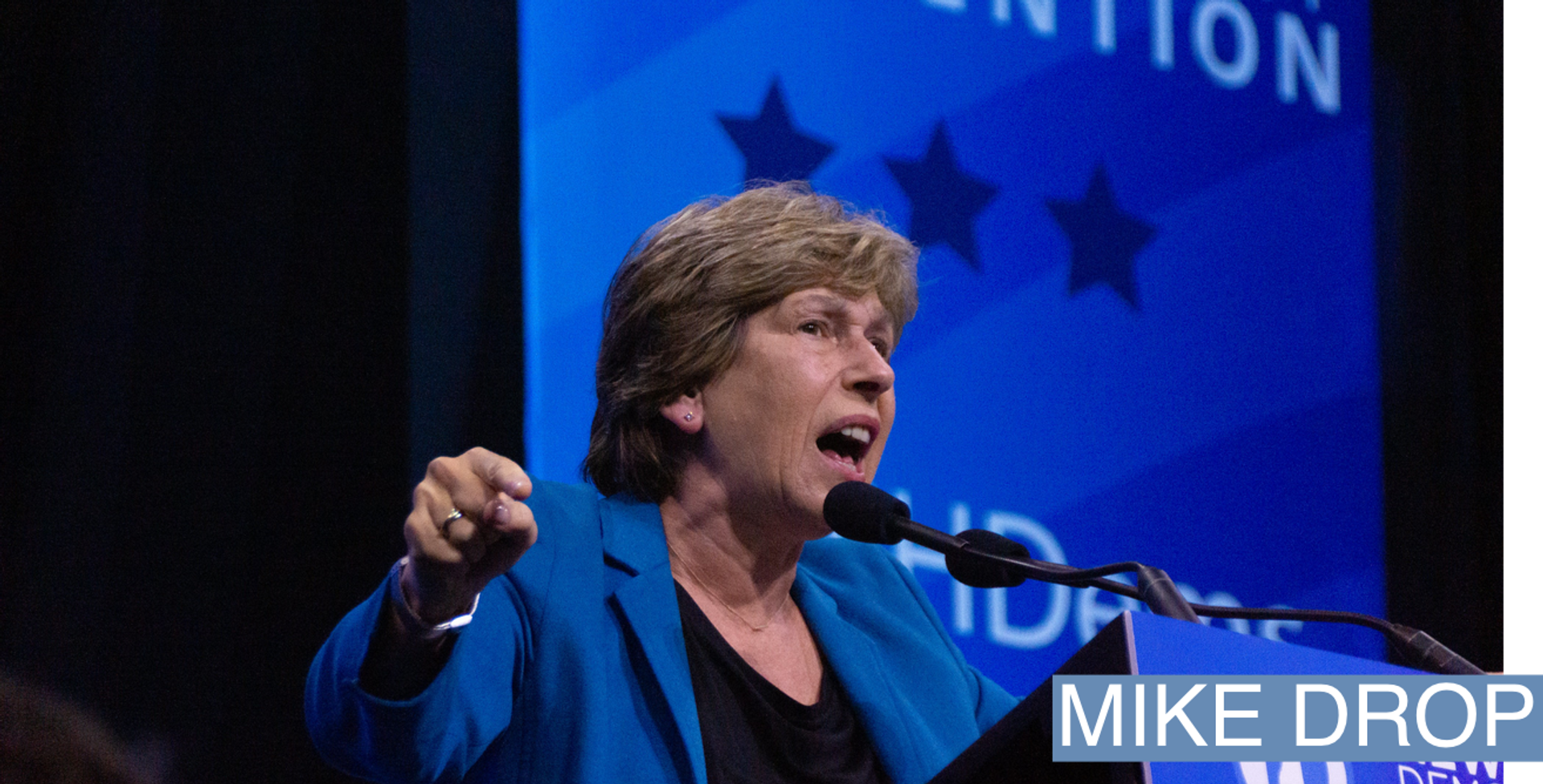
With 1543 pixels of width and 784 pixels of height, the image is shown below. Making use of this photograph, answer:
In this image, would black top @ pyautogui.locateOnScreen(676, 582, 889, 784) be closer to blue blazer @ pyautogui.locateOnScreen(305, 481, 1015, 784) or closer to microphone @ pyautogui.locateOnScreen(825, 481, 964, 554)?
blue blazer @ pyautogui.locateOnScreen(305, 481, 1015, 784)

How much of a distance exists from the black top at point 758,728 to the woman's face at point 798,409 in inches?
7.3

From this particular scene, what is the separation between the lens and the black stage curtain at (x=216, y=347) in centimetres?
186

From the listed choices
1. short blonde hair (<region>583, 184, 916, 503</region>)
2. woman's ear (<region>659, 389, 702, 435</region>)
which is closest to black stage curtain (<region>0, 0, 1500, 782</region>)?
short blonde hair (<region>583, 184, 916, 503</region>)

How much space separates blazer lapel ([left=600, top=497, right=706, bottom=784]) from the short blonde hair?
158 millimetres

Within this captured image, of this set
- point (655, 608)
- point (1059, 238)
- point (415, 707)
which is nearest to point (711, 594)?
point (655, 608)

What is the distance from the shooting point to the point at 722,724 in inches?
60.5

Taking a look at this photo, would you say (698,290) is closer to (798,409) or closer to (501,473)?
(798,409)

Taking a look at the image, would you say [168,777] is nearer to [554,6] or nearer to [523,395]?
[523,395]

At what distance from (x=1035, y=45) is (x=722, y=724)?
179 centimetres

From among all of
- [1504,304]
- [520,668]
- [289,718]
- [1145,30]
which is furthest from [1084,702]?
[1504,304]

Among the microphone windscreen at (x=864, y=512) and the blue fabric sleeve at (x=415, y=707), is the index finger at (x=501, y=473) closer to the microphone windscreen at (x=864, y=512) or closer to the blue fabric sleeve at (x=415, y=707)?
the blue fabric sleeve at (x=415, y=707)

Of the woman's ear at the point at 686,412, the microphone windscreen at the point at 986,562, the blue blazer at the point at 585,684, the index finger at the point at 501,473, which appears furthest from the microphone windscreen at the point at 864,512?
the index finger at the point at 501,473

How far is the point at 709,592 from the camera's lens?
1746 millimetres

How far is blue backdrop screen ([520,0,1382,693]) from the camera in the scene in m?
2.27
